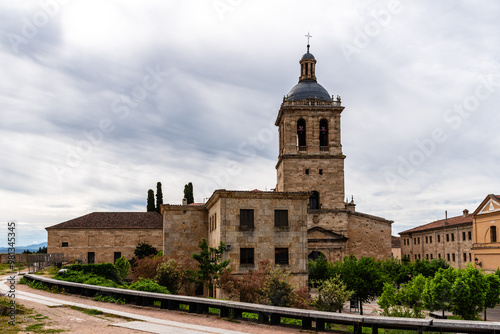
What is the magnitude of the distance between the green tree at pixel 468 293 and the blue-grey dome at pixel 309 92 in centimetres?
3446

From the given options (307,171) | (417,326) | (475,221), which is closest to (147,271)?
(417,326)

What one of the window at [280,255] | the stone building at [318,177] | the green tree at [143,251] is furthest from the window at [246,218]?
the green tree at [143,251]

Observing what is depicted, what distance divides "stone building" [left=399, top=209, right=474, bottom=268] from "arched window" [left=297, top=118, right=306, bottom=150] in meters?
24.0

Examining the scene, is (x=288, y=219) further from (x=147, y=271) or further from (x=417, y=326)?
(x=417, y=326)

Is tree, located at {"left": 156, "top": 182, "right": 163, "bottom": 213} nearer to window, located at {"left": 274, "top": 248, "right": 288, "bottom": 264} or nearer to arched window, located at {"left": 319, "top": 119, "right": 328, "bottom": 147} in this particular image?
arched window, located at {"left": 319, "top": 119, "right": 328, "bottom": 147}

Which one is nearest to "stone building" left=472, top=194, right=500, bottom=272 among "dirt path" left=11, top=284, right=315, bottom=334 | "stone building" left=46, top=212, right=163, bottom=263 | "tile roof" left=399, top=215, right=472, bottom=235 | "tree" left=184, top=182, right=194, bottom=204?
"tile roof" left=399, top=215, right=472, bottom=235

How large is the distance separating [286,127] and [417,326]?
46433mm

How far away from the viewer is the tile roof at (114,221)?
61.0 m

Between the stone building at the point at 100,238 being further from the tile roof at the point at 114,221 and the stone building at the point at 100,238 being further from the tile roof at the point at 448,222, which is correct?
the tile roof at the point at 448,222

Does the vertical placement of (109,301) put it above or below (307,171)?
below

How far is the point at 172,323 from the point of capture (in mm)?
12102

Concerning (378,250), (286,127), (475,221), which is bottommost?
(378,250)

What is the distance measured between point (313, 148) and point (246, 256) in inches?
1171

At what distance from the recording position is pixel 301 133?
2270 inches
